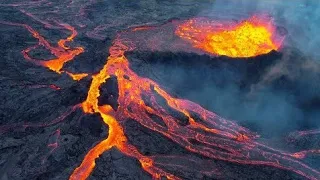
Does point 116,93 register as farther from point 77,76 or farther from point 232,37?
point 232,37

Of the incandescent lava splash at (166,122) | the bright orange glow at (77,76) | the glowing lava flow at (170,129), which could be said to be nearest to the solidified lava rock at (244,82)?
the incandescent lava splash at (166,122)

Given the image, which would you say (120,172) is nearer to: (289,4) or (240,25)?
(240,25)

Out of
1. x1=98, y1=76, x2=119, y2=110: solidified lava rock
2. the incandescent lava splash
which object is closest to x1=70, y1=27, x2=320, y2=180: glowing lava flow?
the incandescent lava splash

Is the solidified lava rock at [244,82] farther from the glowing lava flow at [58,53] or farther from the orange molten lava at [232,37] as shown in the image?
the glowing lava flow at [58,53]

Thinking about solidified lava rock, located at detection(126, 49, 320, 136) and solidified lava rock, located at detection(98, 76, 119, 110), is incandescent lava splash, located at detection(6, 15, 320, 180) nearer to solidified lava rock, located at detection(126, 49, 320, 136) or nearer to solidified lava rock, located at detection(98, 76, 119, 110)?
solidified lava rock, located at detection(98, 76, 119, 110)

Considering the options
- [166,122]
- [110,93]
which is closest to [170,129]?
[166,122]

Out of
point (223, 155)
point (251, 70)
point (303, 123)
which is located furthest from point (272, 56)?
point (223, 155)

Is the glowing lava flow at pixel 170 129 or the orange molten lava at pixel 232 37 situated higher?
the orange molten lava at pixel 232 37
